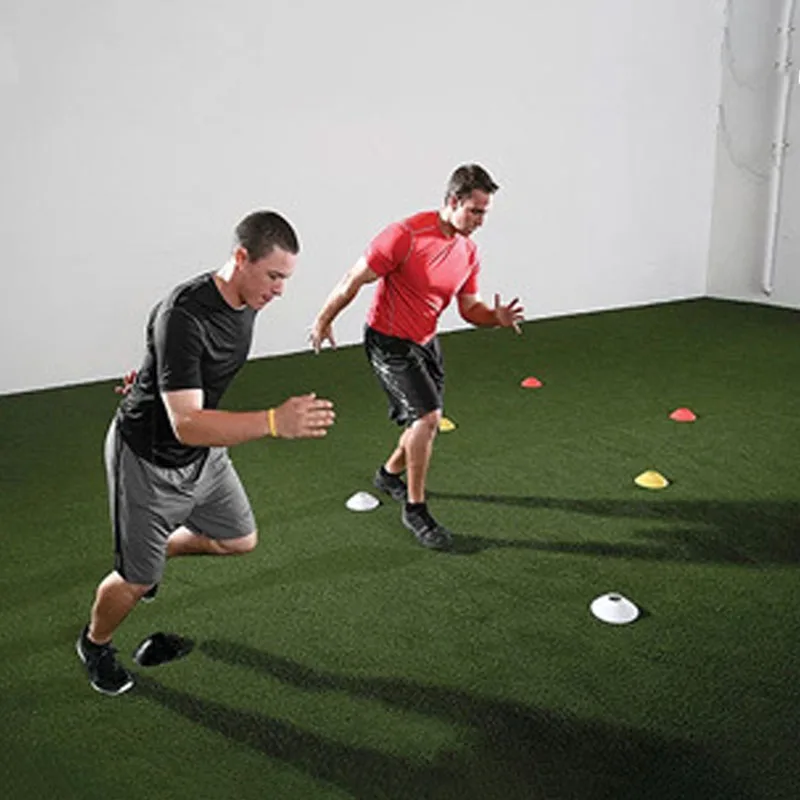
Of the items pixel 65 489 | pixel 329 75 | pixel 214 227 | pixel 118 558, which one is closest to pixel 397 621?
pixel 118 558

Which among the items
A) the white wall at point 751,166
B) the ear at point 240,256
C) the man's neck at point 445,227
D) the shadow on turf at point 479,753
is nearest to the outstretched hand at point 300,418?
the ear at point 240,256

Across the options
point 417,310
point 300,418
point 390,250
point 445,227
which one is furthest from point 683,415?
point 300,418

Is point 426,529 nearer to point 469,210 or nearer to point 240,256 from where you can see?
point 469,210

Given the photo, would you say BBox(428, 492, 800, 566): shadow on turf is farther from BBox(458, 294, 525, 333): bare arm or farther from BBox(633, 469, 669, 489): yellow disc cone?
BBox(458, 294, 525, 333): bare arm

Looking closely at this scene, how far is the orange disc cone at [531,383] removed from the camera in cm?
666

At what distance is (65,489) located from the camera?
188 inches

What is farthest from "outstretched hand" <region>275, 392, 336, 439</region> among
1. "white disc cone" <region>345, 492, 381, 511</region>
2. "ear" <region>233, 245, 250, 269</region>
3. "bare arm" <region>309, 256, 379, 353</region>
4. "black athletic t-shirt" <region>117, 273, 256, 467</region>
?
"white disc cone" <region>345, 492, 381, 511</region>

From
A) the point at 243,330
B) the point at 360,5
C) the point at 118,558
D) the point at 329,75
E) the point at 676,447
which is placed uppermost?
the point at 360,5

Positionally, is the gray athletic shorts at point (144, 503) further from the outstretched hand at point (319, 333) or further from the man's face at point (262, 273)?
the outstretched hand at point (319, 333)

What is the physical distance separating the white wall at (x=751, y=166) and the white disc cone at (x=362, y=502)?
6.86m

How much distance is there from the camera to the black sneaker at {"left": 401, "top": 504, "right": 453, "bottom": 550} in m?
4.03

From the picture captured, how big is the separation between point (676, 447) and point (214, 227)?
3861mm

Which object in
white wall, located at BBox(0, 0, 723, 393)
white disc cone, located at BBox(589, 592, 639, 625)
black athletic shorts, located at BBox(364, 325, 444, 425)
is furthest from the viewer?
white wall, located at BBox(0, 0, 723, 393)

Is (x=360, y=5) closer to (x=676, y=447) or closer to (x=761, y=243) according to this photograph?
(x=676, y=447)
